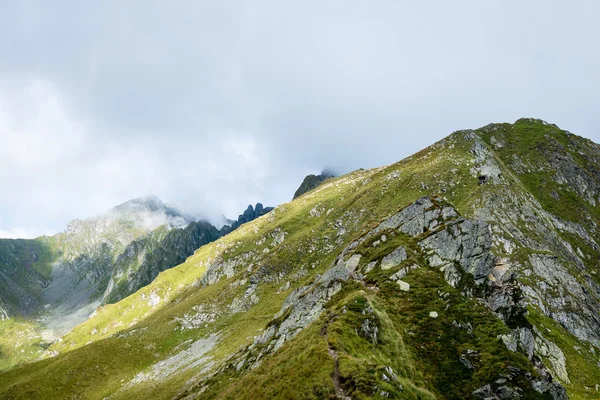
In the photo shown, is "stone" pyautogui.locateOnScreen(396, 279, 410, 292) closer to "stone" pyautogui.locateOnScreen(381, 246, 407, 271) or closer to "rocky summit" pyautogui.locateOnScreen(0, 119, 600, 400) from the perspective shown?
"rocky summit" pyautogui.locateOnScreen(0, 119, 600, 400)

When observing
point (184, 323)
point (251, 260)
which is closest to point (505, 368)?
point (184, 323)

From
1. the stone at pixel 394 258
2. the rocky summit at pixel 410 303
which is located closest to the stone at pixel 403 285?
the rocky summit at pixel 410 303

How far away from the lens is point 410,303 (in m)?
36.2

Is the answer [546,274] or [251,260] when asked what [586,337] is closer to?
[546,274]

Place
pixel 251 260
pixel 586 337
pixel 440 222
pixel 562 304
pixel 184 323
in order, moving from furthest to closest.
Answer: pixel 251 260 < pixel 184 323 < pixel 562 304 < pixel 586 337 < pixel 440 222

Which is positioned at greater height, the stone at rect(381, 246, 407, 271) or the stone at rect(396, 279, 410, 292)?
the stone at rect(381, 246, 407, 271)

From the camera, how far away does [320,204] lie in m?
153

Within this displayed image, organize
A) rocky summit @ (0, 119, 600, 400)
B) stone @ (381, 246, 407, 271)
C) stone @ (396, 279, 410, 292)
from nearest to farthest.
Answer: rocky summit @ (0, 119, 600, 400) → stone @ (396, 279, 410, 292) → stone @ (381, 246, 407, 271)

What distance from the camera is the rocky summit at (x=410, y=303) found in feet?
88.7

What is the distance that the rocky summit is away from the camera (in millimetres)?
27047

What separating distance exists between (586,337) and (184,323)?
9751 cm

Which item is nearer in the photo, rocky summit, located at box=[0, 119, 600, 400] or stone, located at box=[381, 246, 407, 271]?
rocky summit, located at box=[0, 119, 600, 400]

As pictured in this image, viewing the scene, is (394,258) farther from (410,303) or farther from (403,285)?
(410,303)

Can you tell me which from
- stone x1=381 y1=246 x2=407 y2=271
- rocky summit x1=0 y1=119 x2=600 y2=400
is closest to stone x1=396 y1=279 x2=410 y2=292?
rocky summit x1=0 y1=119 x2=600 y2=400
